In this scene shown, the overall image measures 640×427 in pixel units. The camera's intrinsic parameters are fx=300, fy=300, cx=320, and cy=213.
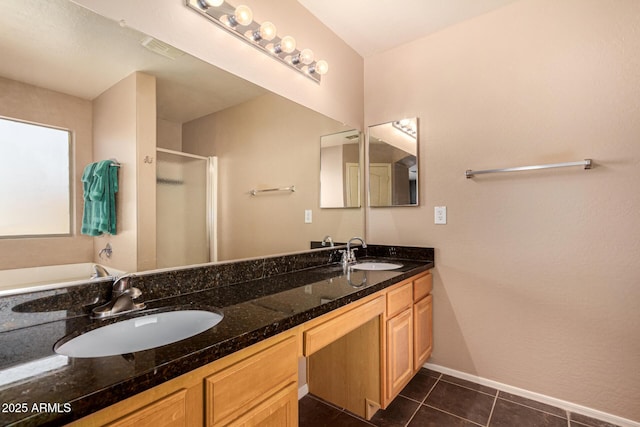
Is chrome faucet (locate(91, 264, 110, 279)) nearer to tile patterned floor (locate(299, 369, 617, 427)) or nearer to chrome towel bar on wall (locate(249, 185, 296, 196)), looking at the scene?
chrome towel bar on wall (locate(249, 185, 296, 196))

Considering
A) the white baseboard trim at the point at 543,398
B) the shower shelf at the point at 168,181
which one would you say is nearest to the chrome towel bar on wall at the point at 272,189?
the shower shelf at the point at 168,181

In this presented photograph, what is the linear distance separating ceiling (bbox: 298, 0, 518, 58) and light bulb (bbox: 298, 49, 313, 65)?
0.34 m

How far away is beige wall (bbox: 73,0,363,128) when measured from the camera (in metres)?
1.17

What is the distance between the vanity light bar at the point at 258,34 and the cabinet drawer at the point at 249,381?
4.72ft

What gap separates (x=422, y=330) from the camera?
1973 mm

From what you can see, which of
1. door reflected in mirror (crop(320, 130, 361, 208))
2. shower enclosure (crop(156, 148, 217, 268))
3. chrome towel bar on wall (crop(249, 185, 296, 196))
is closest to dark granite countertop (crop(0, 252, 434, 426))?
shower enclosure (crop(156, 148, 217, 268))

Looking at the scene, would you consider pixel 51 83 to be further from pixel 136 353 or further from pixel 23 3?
pixel 136 353

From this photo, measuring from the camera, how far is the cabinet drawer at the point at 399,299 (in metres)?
1.59

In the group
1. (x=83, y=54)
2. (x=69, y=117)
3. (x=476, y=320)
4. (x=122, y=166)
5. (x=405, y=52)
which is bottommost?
(x=476, y=320)

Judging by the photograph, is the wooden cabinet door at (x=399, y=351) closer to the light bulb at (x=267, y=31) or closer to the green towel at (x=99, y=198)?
the green towel at (x=99, y=198)

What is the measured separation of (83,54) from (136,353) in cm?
99

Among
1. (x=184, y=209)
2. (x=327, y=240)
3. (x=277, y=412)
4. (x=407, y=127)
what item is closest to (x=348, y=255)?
(x=327, y=240)

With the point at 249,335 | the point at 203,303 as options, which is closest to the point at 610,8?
the point at 249,335

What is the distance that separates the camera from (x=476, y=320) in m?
1.98
